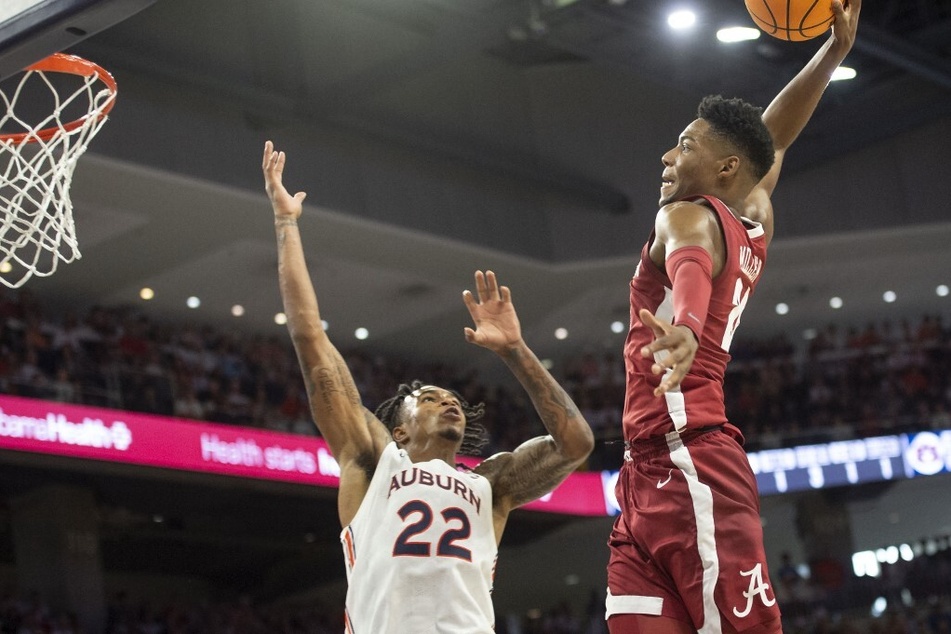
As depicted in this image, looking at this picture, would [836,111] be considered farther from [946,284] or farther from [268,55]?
[268,55]

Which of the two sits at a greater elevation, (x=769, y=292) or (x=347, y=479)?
(x=769, y=292)

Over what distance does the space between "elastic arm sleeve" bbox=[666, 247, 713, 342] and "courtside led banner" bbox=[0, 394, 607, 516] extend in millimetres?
10374

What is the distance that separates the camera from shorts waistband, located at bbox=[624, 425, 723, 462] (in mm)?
3658

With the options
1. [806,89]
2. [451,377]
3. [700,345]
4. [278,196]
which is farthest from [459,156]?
[700,345]

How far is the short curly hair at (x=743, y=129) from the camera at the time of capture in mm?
3887

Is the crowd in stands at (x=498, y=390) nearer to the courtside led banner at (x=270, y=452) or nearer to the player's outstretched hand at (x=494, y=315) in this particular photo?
the courtside led banner at (x=270, y=452)

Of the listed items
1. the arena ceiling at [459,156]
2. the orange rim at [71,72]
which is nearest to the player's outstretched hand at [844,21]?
the orange rim at [71,72]

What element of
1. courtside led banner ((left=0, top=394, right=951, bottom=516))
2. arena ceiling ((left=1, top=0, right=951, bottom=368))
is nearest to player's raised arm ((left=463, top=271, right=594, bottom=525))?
courtside led banner ((left=0, top=394, right=951, bottom=516))

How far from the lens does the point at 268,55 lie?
1725 centimetres

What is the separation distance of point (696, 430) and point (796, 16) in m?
1.51

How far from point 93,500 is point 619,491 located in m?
14.4

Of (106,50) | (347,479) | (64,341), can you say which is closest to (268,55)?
(106,50)

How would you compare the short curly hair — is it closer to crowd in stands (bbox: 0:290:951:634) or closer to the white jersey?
the white jersey

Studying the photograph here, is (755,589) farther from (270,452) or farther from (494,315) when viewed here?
(270,452)
